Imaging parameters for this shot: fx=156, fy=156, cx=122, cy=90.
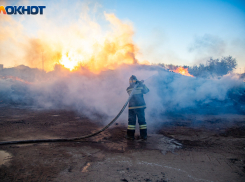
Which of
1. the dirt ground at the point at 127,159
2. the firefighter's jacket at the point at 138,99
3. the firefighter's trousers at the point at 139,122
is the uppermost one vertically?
the firefighter's jacket at the point at 138,99

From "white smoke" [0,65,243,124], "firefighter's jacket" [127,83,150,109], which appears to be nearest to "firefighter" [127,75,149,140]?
"firefighter's jacket" [127,83,150,109]

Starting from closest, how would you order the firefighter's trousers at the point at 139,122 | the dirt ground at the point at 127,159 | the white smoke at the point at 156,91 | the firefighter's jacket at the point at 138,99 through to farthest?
the dirt ground at the point at 127,159 < the firefighter's trousers at the point at 139,122 < the firefighter's jacket at the point at 138,99 < the white smoke at the point at 156,91

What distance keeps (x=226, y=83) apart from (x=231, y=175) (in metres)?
9.31

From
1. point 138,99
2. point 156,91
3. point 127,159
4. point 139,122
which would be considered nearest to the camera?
point 127,159

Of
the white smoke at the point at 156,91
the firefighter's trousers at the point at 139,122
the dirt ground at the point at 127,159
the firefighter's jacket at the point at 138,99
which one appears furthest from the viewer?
the white smoke at the point at 156,91

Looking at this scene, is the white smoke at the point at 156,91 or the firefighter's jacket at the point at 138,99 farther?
the white smoke at the point at 156,91

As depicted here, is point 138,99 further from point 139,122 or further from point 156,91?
point 156,91

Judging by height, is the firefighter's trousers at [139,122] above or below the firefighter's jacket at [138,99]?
below

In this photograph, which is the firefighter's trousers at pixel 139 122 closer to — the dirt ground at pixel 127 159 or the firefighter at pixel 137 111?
the firefighter at pixel 137 111

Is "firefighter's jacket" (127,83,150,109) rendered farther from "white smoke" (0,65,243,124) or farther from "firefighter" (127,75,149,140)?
"white smoke" (0,65,243,124)

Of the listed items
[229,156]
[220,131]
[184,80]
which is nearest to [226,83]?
[184,80]

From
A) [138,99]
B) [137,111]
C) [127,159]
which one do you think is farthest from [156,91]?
[127,159]

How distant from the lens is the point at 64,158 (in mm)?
3268

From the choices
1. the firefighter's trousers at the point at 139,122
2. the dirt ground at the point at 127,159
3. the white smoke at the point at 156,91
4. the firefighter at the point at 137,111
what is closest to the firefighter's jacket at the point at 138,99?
the firefighter at the point at 137,111
